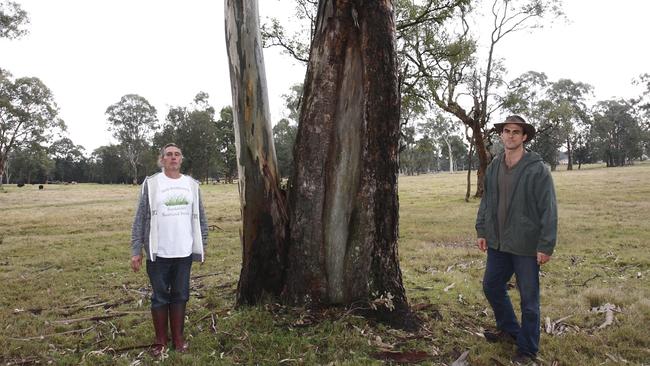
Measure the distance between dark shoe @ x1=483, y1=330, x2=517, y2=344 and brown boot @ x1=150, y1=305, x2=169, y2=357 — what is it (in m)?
3.35

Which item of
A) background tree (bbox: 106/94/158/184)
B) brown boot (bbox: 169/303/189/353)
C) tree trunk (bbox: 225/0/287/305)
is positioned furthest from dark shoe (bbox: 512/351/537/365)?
background tree (bbox: 106/94/158/184)

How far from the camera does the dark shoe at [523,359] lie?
4.22m

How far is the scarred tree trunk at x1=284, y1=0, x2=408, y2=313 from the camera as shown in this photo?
484cm

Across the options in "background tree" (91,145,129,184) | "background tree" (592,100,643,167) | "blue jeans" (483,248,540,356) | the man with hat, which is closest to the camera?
the man with hat

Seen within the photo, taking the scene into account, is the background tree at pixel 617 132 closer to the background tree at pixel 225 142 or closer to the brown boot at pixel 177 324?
the background tree at pixel 225 142

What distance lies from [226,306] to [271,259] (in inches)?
41.1

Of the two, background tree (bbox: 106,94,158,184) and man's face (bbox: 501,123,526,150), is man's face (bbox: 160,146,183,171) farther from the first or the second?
background tree (bbox: 106,94,158,184)

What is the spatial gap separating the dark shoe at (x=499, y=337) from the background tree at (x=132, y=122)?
7545 centimetres

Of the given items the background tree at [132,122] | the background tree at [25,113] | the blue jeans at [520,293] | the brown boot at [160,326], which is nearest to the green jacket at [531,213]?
the blue jeans at [520,293]

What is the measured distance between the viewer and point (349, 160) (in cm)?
492

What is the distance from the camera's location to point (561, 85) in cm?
7038

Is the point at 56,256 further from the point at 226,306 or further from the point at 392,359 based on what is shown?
the point at 392,359

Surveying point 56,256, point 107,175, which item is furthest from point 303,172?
point 107,175

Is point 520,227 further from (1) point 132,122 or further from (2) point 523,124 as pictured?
(1) point 132,122
